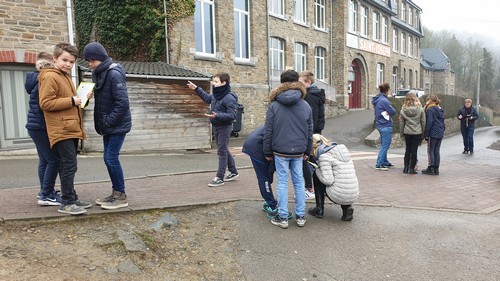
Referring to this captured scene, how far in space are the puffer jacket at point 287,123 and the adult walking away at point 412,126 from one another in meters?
4.69

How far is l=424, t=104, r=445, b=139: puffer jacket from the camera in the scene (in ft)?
27.3

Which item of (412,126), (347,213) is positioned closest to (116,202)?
(347,213)

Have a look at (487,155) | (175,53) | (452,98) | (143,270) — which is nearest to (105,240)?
(143,270)

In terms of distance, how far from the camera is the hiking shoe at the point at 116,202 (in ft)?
14.9

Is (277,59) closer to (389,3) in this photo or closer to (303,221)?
(303,221)

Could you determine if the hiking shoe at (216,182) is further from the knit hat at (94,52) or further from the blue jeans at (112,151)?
the knit hat at (94,52)

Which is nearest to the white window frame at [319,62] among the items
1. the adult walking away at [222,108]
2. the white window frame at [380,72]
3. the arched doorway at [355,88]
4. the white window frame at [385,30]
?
the arched doorway at [355,88]

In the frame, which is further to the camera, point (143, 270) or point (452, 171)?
point (452, 171)

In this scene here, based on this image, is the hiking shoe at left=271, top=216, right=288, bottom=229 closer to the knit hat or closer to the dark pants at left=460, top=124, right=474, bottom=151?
the knit hat

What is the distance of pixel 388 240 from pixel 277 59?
17.3 m

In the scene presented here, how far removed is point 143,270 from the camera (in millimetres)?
3436

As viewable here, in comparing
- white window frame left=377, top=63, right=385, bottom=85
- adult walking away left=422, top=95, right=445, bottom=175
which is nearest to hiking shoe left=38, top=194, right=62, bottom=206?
adult walking away left=422, top=95, right=445, bottom=175

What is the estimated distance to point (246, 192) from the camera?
6.07m

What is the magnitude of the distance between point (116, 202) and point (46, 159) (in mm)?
952
